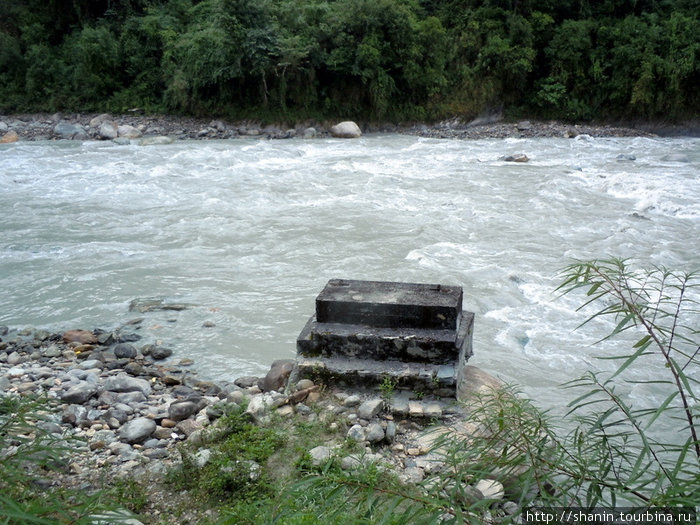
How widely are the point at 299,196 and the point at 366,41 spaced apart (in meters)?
11.4

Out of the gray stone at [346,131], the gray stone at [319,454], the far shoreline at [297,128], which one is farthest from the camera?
the gray stone at [346,131]

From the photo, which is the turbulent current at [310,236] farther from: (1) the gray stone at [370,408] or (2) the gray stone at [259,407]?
(1) the gray stone at [370,408]

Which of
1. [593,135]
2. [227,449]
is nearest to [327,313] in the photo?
[227,449]

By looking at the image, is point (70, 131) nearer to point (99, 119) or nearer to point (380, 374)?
point (99, 119)

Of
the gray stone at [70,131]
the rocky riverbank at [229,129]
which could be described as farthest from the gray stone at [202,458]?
the gray stone at [70,131]

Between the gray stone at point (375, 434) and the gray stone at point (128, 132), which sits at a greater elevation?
the gray stone at point (128, 132)

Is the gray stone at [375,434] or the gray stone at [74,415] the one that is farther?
the gray stone at [74,415]

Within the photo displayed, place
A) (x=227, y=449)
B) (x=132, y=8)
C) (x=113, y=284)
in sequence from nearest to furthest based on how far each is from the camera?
(x=227, y=449)
(x=113, y=284)
(x=132, y=8)

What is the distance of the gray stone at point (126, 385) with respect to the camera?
448 centimetres

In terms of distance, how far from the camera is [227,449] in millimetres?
3281

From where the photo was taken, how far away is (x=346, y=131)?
1966cm

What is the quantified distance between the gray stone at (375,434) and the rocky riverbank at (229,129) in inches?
628

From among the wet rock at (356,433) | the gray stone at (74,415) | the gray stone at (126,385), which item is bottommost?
the gray stone at (126,385)

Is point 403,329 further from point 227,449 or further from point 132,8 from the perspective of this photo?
point 132,8
